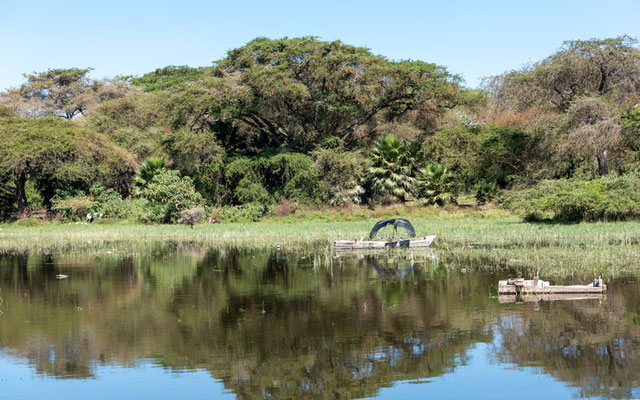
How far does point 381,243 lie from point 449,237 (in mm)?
4099

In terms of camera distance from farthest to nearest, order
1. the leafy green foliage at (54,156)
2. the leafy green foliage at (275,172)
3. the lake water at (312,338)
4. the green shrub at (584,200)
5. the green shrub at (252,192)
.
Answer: the green shrub at (252,192) → the leafy green foliage at (275,172) → the leafy green foliage at (54,156) → the green shrub at (584,200) → the lake water at (312,338)

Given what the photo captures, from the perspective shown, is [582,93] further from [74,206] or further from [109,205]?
[74,206]

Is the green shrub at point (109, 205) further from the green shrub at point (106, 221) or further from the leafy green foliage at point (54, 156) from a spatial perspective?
the leafy green foliage at point (54, 156)

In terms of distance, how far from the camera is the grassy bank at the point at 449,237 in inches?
772

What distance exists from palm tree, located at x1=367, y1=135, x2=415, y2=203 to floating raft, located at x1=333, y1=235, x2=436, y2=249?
15131mm

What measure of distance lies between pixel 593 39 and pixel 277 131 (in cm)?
2062

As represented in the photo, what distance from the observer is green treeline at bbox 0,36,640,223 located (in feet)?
122

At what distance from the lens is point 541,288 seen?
1496 centimetres

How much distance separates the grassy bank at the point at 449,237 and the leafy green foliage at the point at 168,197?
70.4 inches

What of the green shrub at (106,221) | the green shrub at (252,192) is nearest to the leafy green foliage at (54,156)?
the green shrub at (106,221)

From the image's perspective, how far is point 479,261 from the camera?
20656 mm

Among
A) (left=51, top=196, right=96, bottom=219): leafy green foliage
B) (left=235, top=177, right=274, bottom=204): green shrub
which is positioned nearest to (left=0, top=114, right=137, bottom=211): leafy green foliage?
(left=51, top=196, right=96, bottom=219): leafy green foliage

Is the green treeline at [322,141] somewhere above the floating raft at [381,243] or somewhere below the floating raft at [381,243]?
above

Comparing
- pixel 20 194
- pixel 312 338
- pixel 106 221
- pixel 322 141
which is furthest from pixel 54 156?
pixel 312 338
